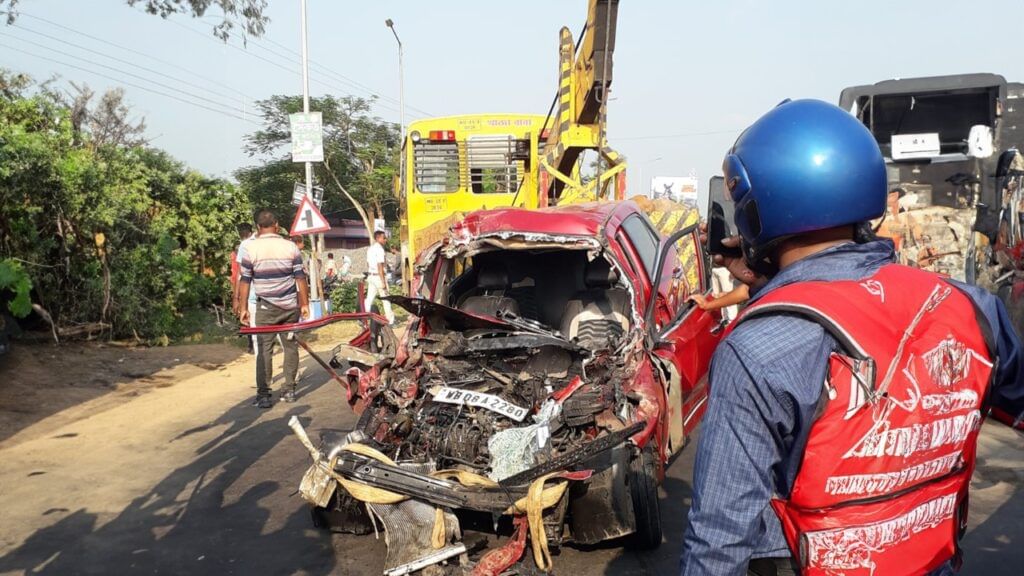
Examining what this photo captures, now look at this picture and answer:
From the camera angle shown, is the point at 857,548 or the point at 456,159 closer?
the point at 857,548

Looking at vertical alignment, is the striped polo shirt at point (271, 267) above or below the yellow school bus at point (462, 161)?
below

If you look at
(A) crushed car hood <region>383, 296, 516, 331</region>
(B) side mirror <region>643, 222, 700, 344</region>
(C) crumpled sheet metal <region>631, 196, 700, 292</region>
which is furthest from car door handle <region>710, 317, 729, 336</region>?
(A) crushed car hood <region>383, 296, 516, 331</region>

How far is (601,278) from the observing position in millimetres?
5859

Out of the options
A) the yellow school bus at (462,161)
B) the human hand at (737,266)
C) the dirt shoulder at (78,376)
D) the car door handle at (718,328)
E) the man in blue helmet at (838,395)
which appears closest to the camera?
the man in blue helmet at (838,395)

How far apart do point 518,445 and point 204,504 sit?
2576mm

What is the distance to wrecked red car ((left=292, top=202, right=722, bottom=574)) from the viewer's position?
3.82 metres

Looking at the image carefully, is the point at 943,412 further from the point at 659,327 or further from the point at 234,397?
the point at 234,397

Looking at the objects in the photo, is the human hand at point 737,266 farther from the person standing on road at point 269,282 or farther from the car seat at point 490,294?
the person standing on road at point 269,282

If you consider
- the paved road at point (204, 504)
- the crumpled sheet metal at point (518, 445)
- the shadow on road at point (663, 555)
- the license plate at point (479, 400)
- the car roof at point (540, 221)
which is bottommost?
the paved road at point (204, 504)

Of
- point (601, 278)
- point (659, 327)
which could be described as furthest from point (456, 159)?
point (659, 327)

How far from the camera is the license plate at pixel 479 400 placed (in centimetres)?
444

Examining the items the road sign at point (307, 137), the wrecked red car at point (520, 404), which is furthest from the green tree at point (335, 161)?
the wrecked red car at point (520, 404)

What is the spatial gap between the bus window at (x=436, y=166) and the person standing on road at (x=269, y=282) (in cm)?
419

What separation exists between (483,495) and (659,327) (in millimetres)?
1944
